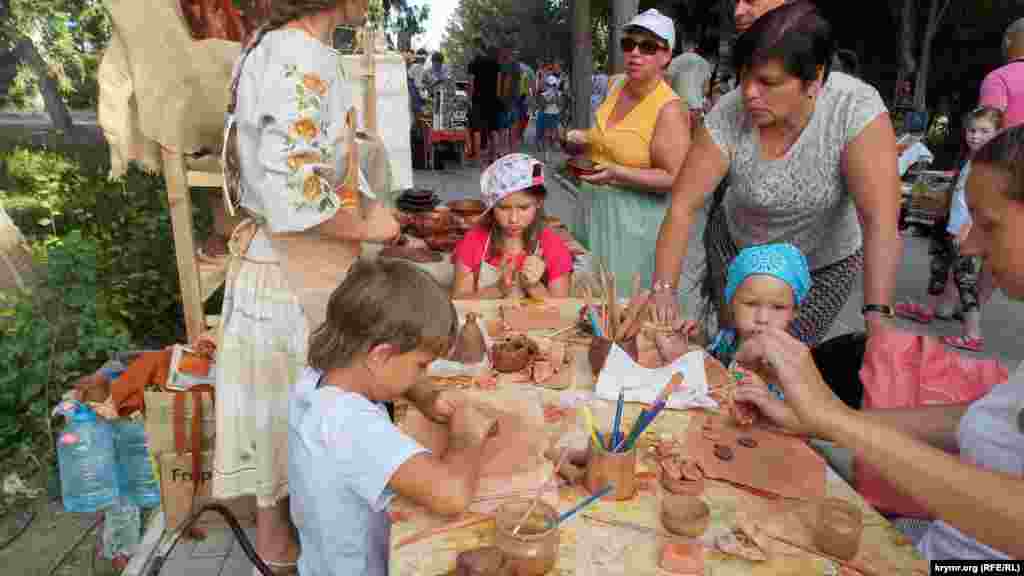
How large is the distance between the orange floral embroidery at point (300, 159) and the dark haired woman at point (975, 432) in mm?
1277

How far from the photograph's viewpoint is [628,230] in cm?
332

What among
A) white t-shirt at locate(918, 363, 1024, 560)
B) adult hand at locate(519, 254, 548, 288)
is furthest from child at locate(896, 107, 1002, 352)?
white t-shirt at locate(918, 363, 1024, 560)

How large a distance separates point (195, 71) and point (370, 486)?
2151mm

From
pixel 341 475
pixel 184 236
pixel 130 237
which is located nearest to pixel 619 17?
pixel 130 237

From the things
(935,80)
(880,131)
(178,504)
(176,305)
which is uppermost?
(935,80)

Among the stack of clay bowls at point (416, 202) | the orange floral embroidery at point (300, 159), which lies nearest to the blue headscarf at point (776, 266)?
the orange floral embroidery at point (300, 159)

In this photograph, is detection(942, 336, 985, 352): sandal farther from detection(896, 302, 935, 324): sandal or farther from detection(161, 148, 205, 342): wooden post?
detection(161, 148, 205, 342): wooden post

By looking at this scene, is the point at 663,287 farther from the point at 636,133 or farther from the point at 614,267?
the point at 636,133

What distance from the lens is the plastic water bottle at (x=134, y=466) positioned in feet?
9.23

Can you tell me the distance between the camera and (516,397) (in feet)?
6.07

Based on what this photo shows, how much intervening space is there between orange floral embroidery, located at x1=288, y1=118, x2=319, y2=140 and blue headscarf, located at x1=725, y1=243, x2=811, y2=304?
143cm

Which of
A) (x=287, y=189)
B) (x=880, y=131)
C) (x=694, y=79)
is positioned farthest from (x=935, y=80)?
(x=287, y=189)

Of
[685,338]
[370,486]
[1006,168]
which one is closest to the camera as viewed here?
[1006,168]

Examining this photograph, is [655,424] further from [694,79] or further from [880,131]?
[694,79]
